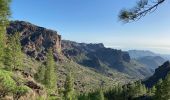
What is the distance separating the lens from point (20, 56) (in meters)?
104

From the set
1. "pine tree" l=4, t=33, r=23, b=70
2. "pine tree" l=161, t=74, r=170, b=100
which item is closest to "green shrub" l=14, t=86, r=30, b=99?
"pine tree" l=4, t=33, r=23, b=70

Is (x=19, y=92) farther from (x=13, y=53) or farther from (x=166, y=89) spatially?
(x=13, y=53)

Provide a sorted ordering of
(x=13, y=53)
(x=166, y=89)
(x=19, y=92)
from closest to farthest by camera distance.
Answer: (x=19, y=92) → (x=166, y=89) → (x=13, y=53)

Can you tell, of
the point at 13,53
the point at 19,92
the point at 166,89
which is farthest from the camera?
the point at 13,53

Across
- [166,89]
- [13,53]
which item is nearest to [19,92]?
[166,89]

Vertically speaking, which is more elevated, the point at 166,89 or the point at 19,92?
the point at 19,92

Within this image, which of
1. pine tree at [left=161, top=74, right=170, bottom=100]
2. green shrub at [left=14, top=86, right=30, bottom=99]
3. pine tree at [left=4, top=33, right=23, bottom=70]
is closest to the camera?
green shrub at [left=14, top=86, right=30, bottom=99]

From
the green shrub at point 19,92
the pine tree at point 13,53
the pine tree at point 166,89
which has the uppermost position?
the pine tree at point 13,53

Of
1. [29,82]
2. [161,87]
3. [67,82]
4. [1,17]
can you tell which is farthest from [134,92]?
[1,17]

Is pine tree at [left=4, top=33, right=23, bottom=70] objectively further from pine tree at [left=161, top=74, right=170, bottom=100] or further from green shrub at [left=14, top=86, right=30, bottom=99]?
pine tree at [left=161, top=74, right=170, bottom=100]

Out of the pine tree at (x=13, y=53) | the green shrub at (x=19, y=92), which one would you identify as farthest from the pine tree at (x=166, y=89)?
the green shrub at (x=19, y=92)

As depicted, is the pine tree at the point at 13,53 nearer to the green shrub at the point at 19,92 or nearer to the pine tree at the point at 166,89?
the green shrub at the point at 19,92

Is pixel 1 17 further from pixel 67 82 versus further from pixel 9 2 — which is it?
pixel 67 82

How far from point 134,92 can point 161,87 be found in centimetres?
6006
